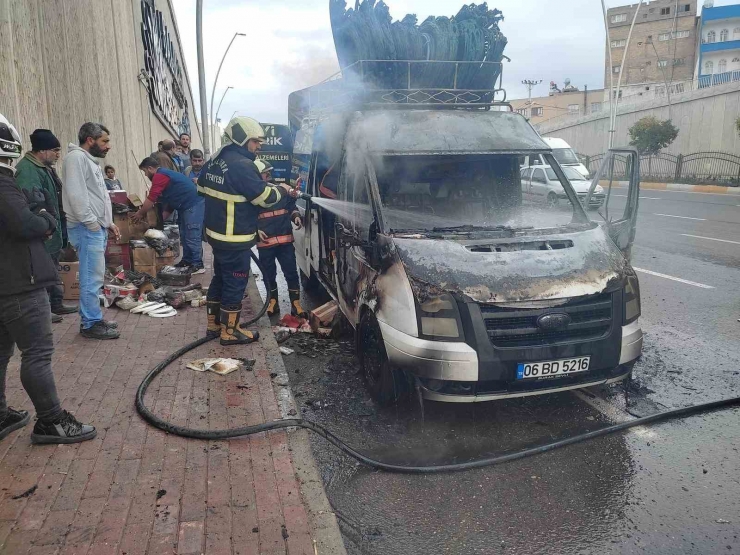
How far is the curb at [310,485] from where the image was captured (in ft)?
8.75

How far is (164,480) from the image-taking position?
10.0 ft

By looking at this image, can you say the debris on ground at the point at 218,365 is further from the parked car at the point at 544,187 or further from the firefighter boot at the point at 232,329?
the parked car at the point at 544,187

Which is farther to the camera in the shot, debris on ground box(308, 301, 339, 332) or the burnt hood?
debris on ground box(308, 301, 339, 332)

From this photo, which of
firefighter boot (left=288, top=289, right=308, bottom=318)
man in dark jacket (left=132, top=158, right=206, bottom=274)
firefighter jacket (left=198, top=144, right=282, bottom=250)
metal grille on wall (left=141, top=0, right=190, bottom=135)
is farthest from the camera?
metal grille on wall (left=141, top=0, right=190, bottom=135)

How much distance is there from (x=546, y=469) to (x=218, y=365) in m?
2.58

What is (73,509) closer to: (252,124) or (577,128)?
(252,124)

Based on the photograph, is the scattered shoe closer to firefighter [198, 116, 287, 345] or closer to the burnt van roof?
firefighter [198, 116, 287, 345]

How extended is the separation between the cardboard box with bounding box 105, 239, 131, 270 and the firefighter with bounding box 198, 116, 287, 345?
10.6 feet

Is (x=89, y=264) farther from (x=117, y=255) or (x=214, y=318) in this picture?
(x=117, y=255)

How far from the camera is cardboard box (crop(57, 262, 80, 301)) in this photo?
21.8ft

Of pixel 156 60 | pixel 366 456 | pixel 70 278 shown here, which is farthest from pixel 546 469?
pixel 156 60

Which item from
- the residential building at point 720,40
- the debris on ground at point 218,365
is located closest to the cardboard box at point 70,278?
the debris on ground at point 218,365

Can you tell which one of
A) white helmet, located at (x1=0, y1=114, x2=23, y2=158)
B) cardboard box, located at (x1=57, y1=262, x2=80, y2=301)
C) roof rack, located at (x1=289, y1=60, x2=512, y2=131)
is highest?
roof rack, located at (x1=289, y1=60, x2=512, y2=131)

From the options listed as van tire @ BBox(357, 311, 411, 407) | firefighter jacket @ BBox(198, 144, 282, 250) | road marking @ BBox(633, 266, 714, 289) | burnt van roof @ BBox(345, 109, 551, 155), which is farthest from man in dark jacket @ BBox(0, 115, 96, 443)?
road marking @ BBox(633, 266, 714, 289)
